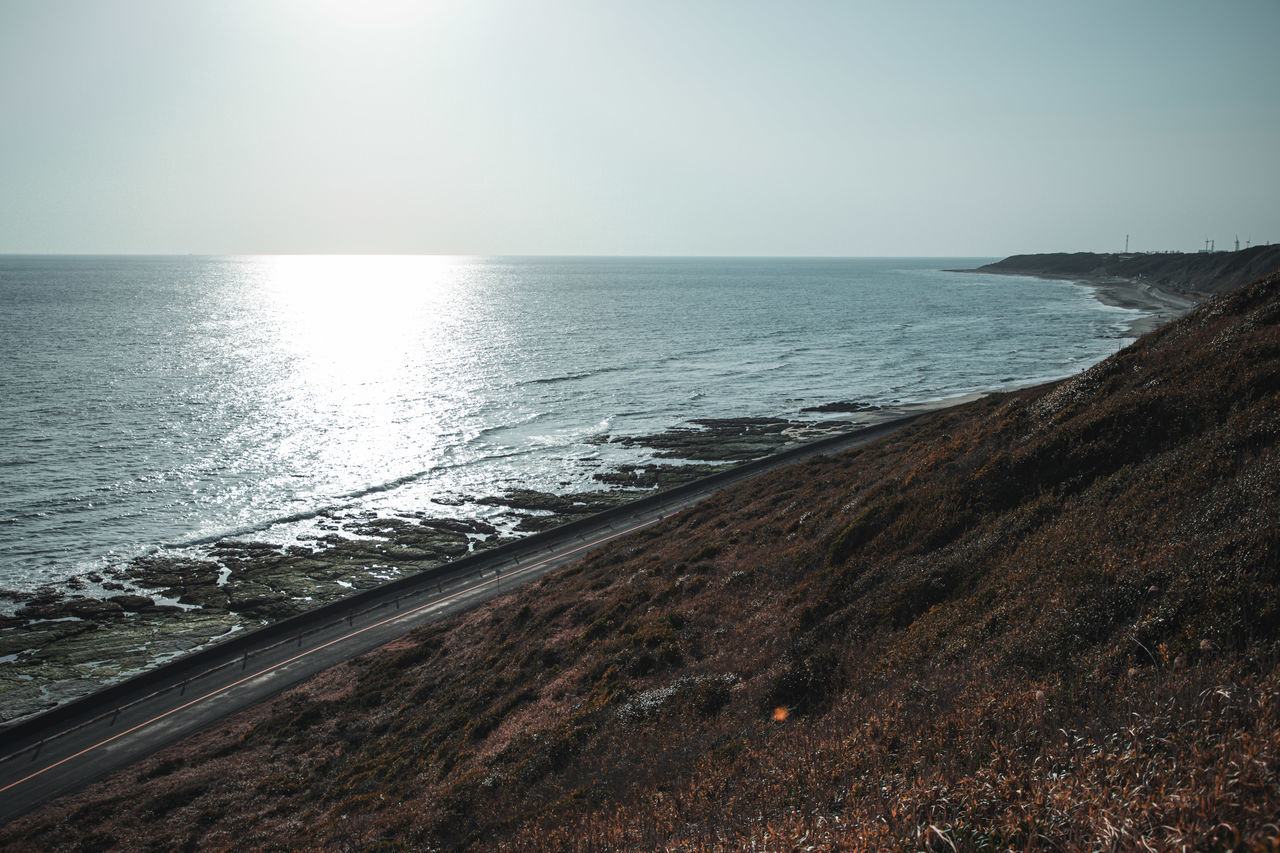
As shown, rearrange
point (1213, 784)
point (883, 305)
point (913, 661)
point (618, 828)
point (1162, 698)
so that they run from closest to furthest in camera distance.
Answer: point (1213, 784) < point (1162, 698) < point (618, 828) < point (913, 661) < point (883, 305)

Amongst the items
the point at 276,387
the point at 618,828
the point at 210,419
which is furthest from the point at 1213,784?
the point at 276,387

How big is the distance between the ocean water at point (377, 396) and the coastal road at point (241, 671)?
10.9 meters

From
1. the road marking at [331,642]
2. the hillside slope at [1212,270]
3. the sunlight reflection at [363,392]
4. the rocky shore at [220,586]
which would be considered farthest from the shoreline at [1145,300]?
the sunlight reflection at [363,392]

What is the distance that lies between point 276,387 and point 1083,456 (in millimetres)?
87539

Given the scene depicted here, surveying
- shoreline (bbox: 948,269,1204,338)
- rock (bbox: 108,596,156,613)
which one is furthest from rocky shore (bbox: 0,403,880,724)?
shoreline (bbox: 948,269,1204,338)

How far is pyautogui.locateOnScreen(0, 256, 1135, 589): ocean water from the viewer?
45.4 meters

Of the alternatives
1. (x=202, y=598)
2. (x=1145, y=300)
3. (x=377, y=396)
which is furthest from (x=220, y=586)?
(x=1145, y=300)

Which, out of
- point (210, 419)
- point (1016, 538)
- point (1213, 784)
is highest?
point (1213, 784)

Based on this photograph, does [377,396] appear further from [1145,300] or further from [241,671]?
[1145,300]

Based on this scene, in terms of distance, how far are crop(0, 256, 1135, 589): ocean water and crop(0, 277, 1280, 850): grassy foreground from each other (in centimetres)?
2554

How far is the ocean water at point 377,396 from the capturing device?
45.4 meters

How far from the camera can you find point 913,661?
35.1 feet

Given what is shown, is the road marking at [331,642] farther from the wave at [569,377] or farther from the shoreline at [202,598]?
the wave at [569,377]

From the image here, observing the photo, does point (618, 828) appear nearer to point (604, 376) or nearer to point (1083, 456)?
point (1083, 456)
